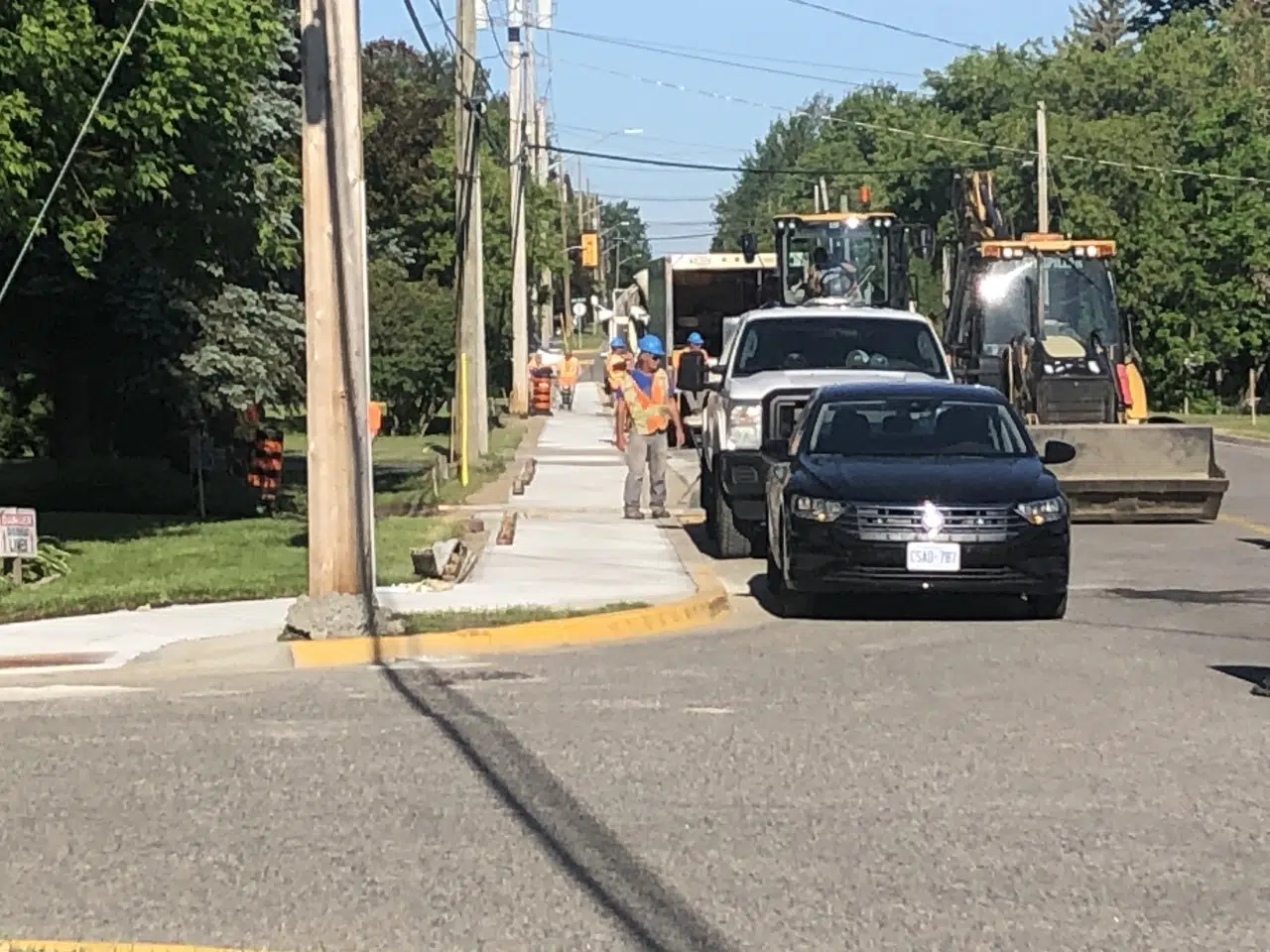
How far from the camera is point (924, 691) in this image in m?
11.0

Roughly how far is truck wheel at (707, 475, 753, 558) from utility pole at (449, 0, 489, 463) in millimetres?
10855

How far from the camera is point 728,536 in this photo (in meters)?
18.4

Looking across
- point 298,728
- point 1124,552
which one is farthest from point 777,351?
point 298,728

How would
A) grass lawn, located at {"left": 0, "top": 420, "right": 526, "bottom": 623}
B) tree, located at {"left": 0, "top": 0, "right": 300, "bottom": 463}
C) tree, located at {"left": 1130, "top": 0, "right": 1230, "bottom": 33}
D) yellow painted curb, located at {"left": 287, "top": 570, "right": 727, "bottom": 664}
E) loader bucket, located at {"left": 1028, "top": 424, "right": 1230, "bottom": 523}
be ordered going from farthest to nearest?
1. tree, located at {"left": 1130, "top": 0, "right": 1230, "bottom": 33}
2. loader bucket, located at {"left": 1028, "top": 424, "right": 1230, "bottom": 523}
3. tree, located at {"left": 0, "top": 0, "right": 300, "bottom": 463}
4. grass lawn, located at {"left": 0, "top": 420, "right": 526, "bottom": 623}
5. yellow painted curb, located at {"left": 287, "top": 570, "right": 727, "bottom": 664}

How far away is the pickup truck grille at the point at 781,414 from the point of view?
58.0ft

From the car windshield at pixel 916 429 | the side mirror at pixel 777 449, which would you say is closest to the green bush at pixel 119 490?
the side mirror at pixel 777 449

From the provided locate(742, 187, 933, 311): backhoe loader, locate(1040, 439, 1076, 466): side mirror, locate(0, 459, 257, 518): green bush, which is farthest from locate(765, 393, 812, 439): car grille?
locate(742, 187, 933, 311): backhoe loader

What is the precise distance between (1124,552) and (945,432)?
448 cm

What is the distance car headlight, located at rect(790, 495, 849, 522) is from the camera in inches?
542

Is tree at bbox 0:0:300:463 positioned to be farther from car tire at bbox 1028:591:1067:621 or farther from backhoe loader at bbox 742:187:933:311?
backhoe loader at bbox 742:187:933:311

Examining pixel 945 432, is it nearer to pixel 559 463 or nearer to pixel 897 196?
pixel 559 463

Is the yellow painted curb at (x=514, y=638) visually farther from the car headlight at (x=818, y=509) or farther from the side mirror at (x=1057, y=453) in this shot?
the side mirror at (x=1057, y=453)

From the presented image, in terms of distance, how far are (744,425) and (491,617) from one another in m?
4.97

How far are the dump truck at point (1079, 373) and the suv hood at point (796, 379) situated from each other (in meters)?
2.96
